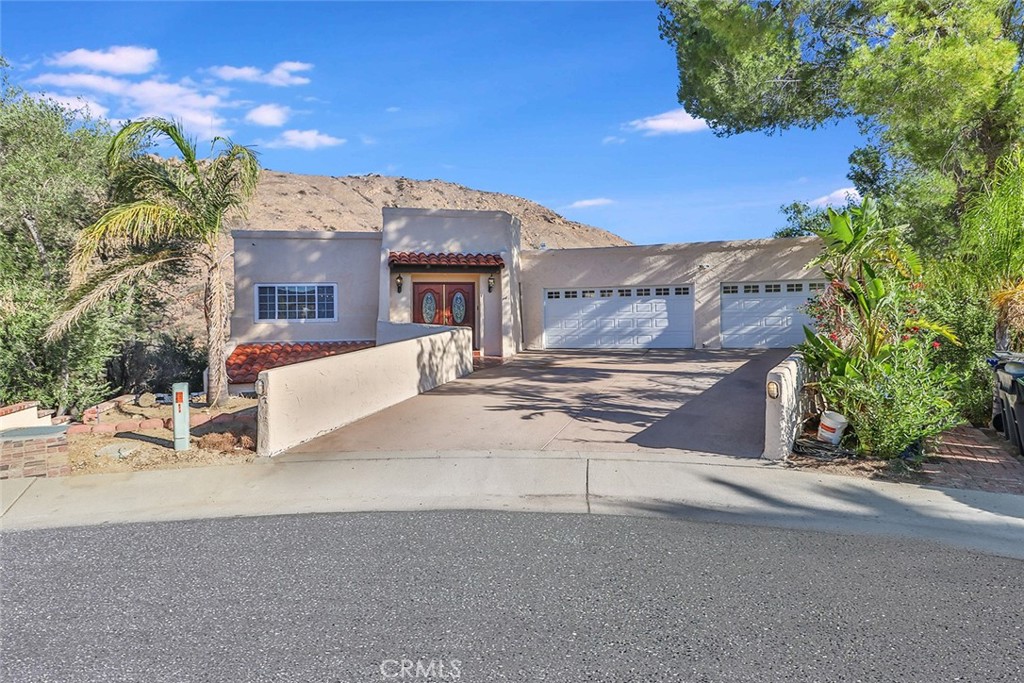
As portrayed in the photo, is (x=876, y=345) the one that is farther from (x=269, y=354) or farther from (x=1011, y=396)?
(x=269, y=354)

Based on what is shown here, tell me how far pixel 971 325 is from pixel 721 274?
1070 cm

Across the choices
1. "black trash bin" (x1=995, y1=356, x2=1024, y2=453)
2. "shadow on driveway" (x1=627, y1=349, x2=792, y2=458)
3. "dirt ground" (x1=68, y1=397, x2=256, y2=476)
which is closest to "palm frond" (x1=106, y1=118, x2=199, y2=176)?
"dirt ground" (x1=68, y1=397, x2=256, y2=476)

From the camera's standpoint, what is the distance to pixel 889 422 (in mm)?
7539

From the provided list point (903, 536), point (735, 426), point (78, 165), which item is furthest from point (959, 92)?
point (78, 165)

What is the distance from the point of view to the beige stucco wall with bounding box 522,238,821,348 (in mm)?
20516

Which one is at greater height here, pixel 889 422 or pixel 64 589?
pixel 889 422

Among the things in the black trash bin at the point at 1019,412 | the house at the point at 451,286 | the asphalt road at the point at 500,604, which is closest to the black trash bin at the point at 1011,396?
the black trash bin at the point at 1019,412

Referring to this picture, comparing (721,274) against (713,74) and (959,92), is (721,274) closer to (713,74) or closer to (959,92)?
(713,74)

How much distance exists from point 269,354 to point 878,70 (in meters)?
15.3

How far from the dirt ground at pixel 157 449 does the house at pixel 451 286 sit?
8745 millimetres

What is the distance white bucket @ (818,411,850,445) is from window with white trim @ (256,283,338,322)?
1499 cm

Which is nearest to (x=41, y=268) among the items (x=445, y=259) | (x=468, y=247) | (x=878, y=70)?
(x=445, y=259)

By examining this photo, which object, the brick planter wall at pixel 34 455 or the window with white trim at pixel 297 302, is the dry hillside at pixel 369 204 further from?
the brick planter wall at pixel 34 455

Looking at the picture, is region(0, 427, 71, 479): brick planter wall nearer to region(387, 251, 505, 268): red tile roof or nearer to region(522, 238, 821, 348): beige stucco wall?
region(387, 251, 505, 268): red tile roof
